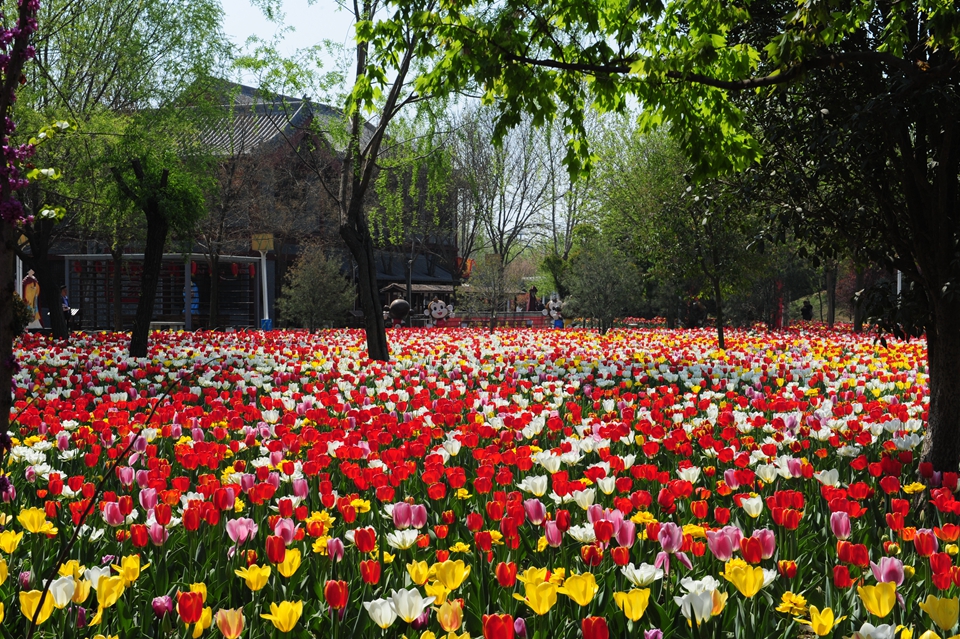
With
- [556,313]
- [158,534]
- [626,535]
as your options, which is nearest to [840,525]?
[626,535]

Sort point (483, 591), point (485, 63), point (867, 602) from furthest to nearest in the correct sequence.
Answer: point (485, 63)
point (483, 591)
point (867, 602)

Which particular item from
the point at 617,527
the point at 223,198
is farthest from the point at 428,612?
the point at 223,198

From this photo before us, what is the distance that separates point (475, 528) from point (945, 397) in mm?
3232

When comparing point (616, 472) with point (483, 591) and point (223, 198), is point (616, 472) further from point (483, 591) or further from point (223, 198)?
point (223, 198)

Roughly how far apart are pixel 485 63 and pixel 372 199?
37.9 m

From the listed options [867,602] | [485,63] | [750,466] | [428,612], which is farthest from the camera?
[750,466]

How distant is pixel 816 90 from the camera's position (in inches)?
215

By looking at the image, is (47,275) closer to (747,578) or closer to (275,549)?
(275,549)

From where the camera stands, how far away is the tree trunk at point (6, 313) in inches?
80.1

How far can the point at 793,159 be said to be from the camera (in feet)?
19.9

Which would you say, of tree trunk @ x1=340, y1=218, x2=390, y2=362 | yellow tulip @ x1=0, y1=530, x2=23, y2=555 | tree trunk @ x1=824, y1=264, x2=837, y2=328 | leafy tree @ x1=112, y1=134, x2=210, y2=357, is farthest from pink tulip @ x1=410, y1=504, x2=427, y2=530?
tree trunk @ x1=824, y1=264, x2=837, y2=328

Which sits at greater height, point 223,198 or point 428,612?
point 223,198

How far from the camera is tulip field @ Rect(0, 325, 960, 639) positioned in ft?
8.14

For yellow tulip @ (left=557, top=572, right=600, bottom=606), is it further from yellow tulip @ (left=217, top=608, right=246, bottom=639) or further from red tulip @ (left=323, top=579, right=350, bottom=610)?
yellow tulip @ (left=217, top=608, right=246, bottom=639)
